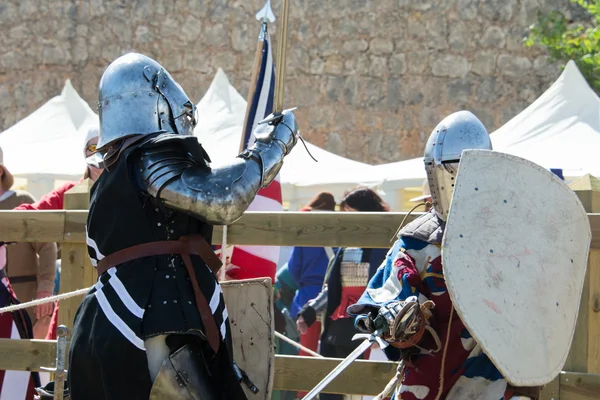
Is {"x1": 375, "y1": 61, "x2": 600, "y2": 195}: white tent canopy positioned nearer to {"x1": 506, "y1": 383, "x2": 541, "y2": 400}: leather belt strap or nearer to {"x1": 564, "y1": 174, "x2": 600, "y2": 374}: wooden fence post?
{"x1": 564, "y1": 174, "x2": 600, "y2": 374}: wooden fence post

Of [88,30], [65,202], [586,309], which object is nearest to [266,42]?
[65,202]

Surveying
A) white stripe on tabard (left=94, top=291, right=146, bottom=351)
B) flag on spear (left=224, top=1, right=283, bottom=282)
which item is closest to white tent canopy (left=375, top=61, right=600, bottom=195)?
flag on spear (left=224, top=1, right=283, bottom=282)

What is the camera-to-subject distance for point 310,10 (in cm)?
1349

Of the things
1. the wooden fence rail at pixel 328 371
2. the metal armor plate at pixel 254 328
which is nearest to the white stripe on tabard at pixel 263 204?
the wooden fence rail at pixel 328 371

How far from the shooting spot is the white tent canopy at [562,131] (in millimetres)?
7766

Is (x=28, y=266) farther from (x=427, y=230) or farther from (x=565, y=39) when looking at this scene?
(x=565, y=39)

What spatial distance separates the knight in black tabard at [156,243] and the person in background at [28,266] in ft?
8.84

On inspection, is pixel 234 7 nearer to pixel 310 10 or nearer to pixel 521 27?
pixel 310 10

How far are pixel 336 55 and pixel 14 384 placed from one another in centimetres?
904

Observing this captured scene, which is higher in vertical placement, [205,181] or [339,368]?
[205,181]

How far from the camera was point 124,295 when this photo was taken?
3137 mm

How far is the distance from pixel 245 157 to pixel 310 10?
1057cm

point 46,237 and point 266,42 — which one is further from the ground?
point 266,42

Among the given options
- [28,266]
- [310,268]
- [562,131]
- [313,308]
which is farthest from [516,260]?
[562,131]
